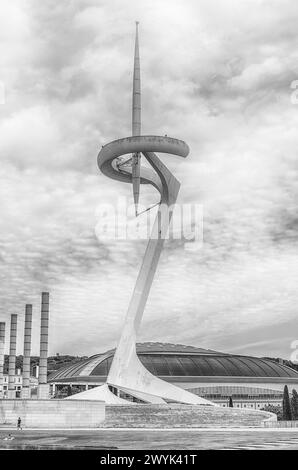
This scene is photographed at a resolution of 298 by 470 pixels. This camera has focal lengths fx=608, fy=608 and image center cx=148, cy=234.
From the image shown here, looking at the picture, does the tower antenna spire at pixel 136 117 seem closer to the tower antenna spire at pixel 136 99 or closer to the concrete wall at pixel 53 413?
the tower antenna spire at pixel 136 99

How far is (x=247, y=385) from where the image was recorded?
66.8m

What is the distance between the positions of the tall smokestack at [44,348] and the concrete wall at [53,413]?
11611 mm

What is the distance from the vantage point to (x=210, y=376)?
65688 mm

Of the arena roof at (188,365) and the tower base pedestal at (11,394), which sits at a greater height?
the arena roof at (188,365)

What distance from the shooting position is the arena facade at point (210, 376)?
214ft

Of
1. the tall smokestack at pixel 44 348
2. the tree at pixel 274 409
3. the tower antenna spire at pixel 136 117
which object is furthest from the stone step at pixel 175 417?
the tree at pixel 274 409

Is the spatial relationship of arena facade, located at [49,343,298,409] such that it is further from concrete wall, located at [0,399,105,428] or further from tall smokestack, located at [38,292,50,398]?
concrete wall, located at [0,399,105,428]

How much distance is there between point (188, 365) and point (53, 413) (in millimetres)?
28593

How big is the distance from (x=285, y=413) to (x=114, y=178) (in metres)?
23.4

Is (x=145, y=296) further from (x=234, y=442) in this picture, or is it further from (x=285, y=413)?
(x=234, y=442)

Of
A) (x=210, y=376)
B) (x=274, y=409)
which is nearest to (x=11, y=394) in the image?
(x=210, y=376)

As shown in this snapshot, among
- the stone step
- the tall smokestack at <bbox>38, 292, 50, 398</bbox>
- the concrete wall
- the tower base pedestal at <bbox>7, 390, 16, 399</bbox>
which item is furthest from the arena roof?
the concrete wall

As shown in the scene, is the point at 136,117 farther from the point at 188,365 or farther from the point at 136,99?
the point at 188,365
